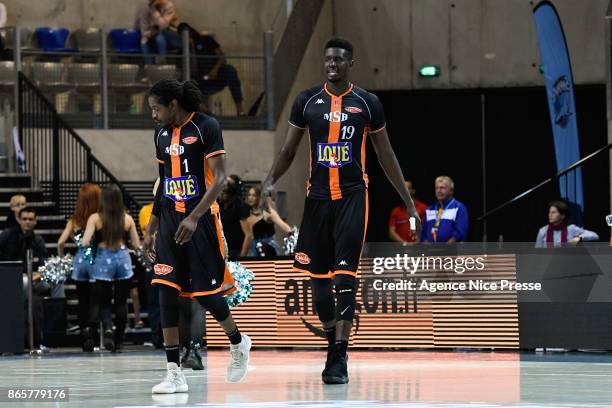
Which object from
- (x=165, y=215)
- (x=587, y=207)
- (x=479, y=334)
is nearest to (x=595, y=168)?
(x=587, y=207)

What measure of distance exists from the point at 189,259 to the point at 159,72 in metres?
12.1

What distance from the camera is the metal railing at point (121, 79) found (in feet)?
66.9

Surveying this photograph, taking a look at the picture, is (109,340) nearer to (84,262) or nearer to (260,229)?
(84,262)

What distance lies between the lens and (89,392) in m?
9.06

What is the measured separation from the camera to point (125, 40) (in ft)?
71.5

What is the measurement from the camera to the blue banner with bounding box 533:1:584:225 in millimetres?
19422

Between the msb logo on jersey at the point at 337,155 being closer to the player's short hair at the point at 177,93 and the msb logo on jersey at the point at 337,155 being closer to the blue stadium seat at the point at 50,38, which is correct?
the player's short hair at the point at 177,93

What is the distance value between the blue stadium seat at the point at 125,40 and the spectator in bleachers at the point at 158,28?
17 centimetres

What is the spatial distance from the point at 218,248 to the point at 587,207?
1445 cm

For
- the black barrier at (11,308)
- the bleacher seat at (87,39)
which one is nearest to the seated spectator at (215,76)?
the bleacher seat at (87,39)

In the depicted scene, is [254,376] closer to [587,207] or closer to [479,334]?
[479,334]

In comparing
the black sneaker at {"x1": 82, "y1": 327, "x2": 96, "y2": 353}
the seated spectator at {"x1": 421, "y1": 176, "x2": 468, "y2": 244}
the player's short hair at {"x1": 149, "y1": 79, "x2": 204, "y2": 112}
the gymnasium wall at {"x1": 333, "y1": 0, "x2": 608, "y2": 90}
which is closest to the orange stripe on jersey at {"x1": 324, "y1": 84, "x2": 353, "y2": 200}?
the player's short hair at {"x1": 149, "y1": 79, "x2": 204, "y2": 112}

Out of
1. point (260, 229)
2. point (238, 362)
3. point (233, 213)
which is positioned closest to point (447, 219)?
point (260, 229)

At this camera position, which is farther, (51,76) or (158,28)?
(158,28)
